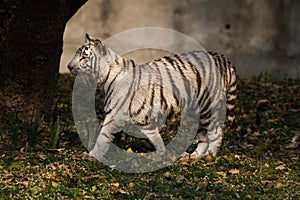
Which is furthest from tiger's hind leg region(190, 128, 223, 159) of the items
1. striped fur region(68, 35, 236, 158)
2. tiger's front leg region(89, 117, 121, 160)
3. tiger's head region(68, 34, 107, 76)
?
tiger's head region(68, 34, 107, 76)

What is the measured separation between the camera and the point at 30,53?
22.6ft

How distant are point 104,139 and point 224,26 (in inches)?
196

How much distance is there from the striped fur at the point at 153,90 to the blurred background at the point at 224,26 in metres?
4.13

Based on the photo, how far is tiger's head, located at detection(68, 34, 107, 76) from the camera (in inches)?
244

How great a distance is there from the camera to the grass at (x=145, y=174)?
5.61m

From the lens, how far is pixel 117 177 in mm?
5910

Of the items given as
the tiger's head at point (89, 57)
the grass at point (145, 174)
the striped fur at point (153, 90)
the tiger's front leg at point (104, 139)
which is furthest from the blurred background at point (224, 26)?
the tiger's front leg at point (104, 139)

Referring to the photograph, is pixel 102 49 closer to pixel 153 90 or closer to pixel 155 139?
pixel 153 90

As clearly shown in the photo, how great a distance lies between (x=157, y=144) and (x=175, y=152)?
15.9 inches

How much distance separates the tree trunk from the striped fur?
0.67 meters

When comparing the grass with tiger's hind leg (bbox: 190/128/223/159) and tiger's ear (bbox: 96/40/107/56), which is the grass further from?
tiger's ear (bbox: 96/40/107/56)

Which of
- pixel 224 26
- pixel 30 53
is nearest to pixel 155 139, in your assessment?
pixel 30 53

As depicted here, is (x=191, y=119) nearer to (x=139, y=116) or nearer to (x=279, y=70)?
(x=139, y=116)

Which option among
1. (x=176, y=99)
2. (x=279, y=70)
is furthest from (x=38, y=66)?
(x=279, y=70)
